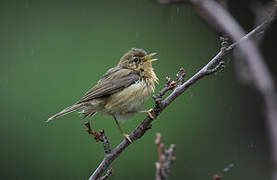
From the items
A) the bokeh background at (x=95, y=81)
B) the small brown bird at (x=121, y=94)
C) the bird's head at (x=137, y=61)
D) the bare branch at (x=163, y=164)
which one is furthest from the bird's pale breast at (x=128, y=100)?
the bare branch at (x=163, y=164)

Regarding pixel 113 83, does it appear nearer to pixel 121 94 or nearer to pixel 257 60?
pixel 121 94

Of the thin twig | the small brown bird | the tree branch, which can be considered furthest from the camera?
the small brown bird

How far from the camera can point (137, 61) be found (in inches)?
189

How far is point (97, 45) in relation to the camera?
21.5 feet

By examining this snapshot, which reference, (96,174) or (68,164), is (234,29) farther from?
(68,164)

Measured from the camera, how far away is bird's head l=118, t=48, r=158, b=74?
4.70m

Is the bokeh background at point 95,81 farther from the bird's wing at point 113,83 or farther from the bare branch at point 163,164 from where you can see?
the bare branch at point 163,164

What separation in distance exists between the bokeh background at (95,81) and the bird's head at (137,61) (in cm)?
111

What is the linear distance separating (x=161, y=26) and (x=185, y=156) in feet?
6.62

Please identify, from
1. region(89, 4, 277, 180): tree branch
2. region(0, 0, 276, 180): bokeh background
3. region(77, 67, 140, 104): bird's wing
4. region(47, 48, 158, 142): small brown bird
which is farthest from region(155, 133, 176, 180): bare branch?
region(0, 0, 276, 180): bokeh background

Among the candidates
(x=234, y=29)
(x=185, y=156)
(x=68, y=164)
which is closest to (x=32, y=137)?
(x=68, y=164)

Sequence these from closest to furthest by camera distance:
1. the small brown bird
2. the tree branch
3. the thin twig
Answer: the thin twig → the tree branch → the small brown bird

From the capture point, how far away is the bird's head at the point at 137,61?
185 inches

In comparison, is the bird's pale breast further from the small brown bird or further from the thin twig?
the thin twig
